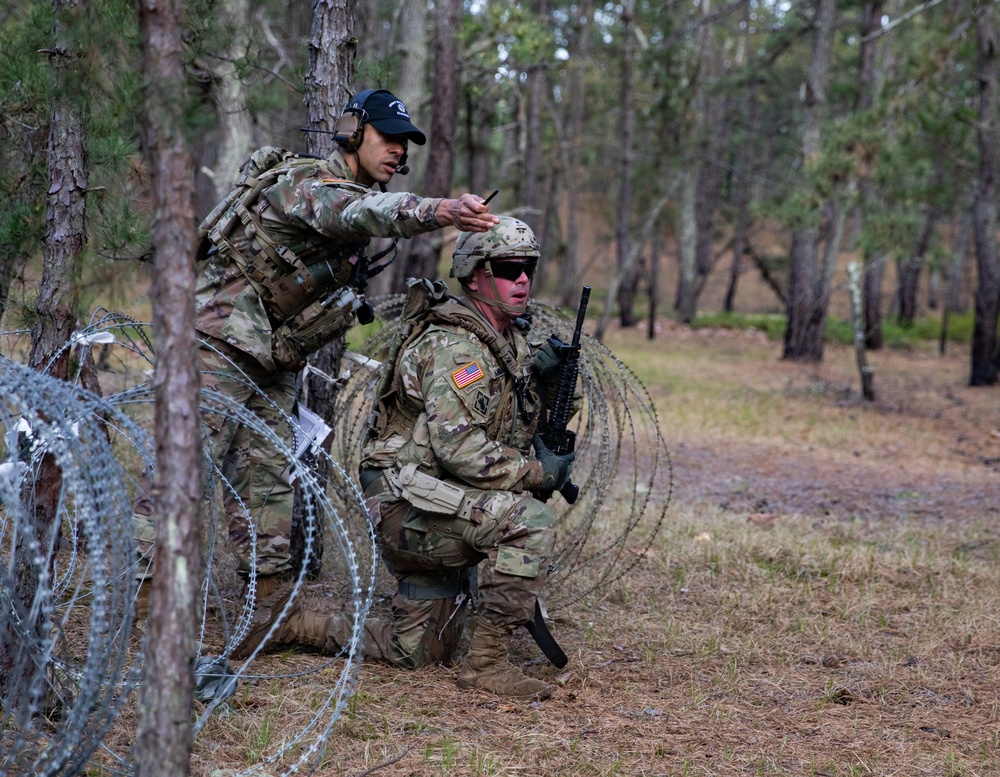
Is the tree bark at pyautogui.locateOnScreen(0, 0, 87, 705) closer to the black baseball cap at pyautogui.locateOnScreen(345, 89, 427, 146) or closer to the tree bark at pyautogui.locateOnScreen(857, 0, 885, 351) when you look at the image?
the black baseball cap at pyautogui.locateOnScreen(345, 89, 427, 146)

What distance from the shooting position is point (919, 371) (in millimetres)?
16188

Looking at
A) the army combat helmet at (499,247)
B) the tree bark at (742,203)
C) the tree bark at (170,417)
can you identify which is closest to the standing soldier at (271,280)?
the army combat helmet at (499,247)

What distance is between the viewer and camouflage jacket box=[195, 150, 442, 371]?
3.49 m

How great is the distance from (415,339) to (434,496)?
2.08 feet

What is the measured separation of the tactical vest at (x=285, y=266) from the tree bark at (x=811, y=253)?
488 inches

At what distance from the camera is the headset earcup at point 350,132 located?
381cm

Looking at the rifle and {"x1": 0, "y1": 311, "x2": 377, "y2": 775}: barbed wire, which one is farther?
the rifle

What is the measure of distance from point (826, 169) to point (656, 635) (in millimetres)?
8847

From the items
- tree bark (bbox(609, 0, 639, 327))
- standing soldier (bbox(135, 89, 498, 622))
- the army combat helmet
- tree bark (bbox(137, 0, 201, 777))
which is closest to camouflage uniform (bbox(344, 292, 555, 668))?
the army combat helmet

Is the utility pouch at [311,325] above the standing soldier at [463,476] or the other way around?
above

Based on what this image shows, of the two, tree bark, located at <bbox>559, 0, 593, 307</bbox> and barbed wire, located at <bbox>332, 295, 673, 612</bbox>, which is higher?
tree bark, located at <bbox>559, 0, 593, 307</bbox>

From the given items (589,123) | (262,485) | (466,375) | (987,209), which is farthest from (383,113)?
(589,123)

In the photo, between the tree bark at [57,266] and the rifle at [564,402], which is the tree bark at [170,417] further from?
the rifle at [564,402]

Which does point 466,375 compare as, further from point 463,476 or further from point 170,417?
point 170,417
